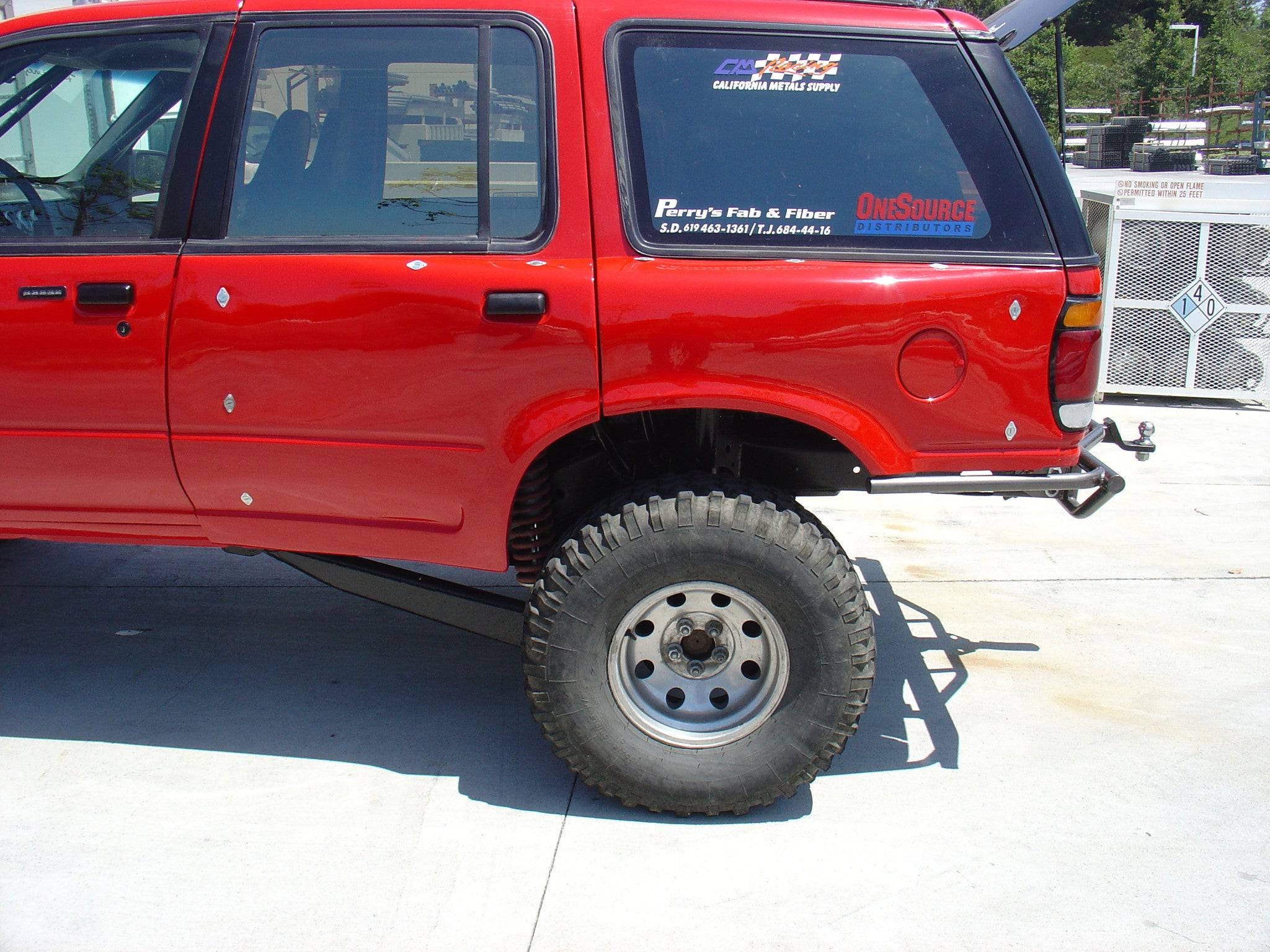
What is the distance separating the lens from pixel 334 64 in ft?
10.1

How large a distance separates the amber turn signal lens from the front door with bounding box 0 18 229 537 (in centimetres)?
239

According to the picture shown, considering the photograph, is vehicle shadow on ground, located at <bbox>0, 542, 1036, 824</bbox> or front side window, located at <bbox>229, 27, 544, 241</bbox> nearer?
front side window, located at <bbox>229, 27, 544, 241</bbox>

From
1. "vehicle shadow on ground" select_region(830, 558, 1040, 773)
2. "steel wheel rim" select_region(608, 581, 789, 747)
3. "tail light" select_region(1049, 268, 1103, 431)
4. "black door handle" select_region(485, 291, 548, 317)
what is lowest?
"vehicle shadow on ground" select_region(830, 558, 1040, 773)

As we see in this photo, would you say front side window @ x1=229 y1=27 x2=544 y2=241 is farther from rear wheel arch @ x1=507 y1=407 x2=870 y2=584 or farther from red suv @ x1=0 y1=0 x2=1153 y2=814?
rear wheel arch @ x1=507 y1=407 x2=870 y2=584

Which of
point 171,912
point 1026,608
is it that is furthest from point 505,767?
point 1026,608

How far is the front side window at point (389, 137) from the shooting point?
2.99 meters

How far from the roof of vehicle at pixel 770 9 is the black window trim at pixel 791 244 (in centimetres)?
2

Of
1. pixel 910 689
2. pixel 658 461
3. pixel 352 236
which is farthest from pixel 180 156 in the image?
pixel 910 689

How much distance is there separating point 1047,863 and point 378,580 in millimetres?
2090

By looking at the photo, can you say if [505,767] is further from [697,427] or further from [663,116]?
[663,116]

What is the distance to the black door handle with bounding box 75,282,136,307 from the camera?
3.06m

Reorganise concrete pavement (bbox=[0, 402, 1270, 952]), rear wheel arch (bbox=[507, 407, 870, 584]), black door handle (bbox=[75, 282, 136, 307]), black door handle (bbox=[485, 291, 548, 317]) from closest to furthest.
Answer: concrete pavement (bbox=[0, 402, 1270, 952]) → black door handle (bbox=[485, 291, 548, 317]) → black door handle (bbox=[75, 282, 136, 307]) → rear wheel arch (bbox=[507, 407, 870, 584])

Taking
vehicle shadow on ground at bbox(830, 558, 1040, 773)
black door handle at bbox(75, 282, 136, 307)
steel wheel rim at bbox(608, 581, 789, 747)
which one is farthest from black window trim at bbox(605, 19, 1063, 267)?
vehicle shadow on ground at bbox(830, 558, 1040, 773)

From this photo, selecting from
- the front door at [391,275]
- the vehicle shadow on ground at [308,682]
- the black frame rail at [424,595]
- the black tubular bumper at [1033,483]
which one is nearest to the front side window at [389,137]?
the front door at [391,275]
